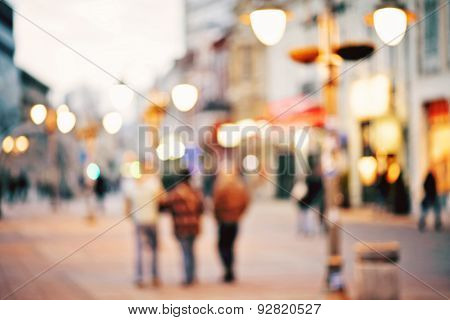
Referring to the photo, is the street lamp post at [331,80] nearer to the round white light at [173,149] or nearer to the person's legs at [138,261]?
the person's legs at [138,261]

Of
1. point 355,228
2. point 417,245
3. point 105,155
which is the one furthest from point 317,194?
point 105,155

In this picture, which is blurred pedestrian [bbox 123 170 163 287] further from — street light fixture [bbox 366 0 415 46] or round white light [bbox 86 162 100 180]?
round white light [bbox 86 162 100 180]

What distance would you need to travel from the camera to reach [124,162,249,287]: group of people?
10672 mm

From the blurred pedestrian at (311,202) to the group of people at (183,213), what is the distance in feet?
21.3

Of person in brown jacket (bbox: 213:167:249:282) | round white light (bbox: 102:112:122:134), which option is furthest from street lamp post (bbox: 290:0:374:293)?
round white light (bbox: 102:112:122:134)

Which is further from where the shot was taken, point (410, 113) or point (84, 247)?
point (410, 113)

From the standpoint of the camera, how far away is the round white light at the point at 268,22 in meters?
9.39

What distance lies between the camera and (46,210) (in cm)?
3019

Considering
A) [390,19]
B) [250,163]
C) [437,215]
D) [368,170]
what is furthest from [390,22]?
[250,163]

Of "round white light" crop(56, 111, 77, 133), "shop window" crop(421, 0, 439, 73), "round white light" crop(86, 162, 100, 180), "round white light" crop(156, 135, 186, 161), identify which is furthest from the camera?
"round white light" crop(156, 135, 186, 161)

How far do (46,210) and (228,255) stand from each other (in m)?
20.4

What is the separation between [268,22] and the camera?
9422 mm

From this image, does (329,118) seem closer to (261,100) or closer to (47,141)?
(47,141)

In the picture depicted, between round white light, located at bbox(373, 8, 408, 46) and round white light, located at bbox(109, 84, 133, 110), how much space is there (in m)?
7.22
